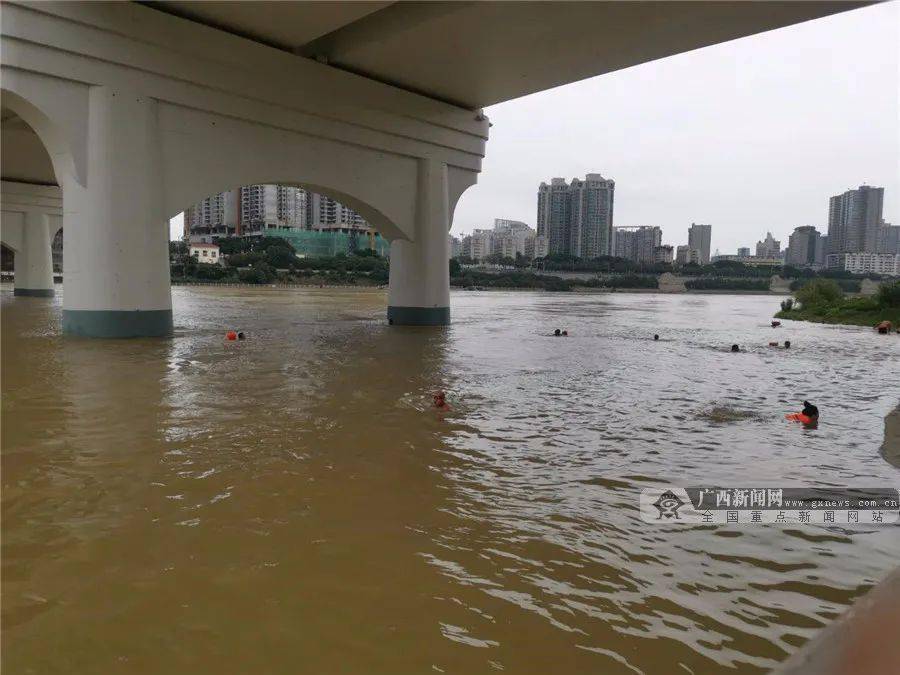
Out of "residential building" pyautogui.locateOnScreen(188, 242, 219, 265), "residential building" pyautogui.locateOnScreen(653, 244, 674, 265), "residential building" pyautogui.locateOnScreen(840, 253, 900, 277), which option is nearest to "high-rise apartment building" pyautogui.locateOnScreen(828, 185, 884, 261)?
"residential building" pyautogui.locateOnScreen(840, 253, 900, 277)

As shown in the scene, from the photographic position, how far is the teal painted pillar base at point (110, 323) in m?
15.1

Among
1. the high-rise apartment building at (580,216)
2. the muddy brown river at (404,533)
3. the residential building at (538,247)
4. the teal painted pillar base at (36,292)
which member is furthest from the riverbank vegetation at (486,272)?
the muddy brown river at (404,533)

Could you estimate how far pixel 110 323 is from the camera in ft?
49.8

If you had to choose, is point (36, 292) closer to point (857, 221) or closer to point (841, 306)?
point (841, 306)

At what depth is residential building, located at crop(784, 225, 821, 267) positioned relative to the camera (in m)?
135

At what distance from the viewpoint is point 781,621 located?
321 centimetres

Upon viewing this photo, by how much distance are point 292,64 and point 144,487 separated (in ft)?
49.7

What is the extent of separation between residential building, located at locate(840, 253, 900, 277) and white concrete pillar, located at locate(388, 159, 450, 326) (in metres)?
104

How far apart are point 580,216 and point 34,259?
11854 centimetres

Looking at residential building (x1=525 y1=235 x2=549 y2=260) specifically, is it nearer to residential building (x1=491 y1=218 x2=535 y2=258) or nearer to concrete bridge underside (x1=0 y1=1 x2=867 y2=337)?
residential building (x1=491 y1=218 x2=535 y2=258)

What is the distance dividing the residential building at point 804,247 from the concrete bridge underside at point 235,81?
13705 centimetres

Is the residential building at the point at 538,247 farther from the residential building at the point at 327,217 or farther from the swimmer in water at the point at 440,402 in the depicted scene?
the swimmer in water at the point at 440,402

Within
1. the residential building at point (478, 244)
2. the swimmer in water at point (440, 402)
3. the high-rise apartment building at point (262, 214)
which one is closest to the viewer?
the swimmer in water at point (440, 402)

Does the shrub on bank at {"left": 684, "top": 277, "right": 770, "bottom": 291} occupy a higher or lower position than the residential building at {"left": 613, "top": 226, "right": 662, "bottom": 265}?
lower
